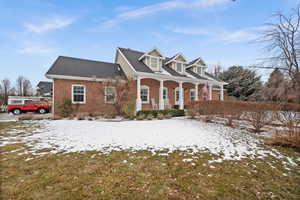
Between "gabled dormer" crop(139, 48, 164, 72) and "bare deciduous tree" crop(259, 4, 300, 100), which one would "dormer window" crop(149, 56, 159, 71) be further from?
"bare deciduous tree" crop(259, 4, 300, 100)

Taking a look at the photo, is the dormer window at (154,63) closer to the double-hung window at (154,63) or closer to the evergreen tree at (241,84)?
the double-hung window at (154,63)

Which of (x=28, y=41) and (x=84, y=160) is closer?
(x=84, y=160)

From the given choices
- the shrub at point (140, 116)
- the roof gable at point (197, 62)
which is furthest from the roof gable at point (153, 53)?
the shrub at point (140, 116)

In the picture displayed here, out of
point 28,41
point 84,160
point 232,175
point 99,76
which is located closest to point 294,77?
point 232,175

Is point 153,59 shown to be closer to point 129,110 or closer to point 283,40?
point 129,110

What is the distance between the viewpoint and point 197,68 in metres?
18.7

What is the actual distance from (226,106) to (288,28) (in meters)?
4.64

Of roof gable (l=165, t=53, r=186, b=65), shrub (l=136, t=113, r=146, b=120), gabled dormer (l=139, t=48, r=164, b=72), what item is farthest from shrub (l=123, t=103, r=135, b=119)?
roof gable (l=165, t=53, r=186, b=65)

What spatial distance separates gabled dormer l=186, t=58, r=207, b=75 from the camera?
60.1ft

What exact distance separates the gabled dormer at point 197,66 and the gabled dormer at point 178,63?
1969 millimetres

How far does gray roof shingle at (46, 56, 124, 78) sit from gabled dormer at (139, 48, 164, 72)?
303 cm

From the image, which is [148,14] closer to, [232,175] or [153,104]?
[153,104]

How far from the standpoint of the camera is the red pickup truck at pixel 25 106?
14.8 m

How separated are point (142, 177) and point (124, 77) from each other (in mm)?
12300
